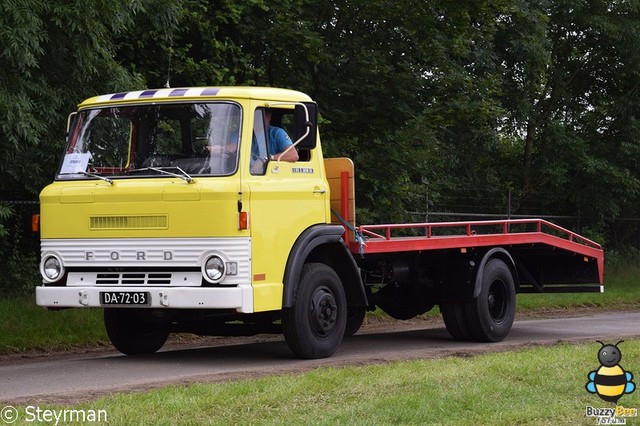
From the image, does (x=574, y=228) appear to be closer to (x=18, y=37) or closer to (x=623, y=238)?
(x=623, y=238)

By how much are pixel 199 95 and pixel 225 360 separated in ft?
8.49

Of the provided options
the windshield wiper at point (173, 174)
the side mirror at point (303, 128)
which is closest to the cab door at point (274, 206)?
the side mirror at point (303, 128)

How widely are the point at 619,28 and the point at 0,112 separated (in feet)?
58.9

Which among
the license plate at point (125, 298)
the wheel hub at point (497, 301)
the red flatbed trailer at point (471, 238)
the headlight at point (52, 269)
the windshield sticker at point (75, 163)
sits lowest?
the wheel hub at point (497, 301)

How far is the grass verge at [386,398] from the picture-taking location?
754cm

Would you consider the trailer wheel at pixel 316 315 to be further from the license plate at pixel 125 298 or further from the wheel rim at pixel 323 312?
the license plate at pixel 125 298

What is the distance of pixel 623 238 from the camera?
3145 cm

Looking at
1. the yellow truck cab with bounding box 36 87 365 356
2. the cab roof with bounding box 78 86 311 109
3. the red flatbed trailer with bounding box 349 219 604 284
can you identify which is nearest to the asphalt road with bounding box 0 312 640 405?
the yellow truck cab with bounding box 36 87 365 356

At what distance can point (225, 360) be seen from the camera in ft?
38.4

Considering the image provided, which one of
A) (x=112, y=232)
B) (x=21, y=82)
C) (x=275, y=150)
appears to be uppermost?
(x=21, y=82)

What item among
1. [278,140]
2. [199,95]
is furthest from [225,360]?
[199,95]

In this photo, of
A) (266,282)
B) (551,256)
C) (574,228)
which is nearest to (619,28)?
(574,228)

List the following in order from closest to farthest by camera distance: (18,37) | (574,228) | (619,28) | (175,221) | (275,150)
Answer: (175,221), (275,150), (18,37), (619,28), (574,228)

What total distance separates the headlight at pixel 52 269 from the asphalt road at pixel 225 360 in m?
0.83
